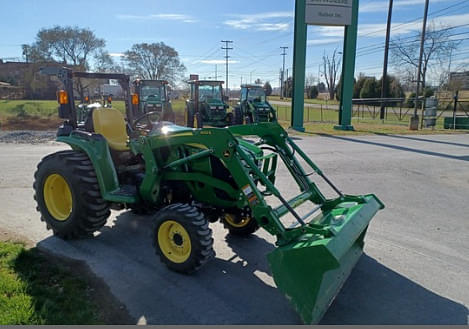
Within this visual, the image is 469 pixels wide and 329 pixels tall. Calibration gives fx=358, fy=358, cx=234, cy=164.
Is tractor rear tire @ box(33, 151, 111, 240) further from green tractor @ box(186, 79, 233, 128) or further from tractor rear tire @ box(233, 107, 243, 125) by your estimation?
tractor rear tire @ box(233, 107, 243, 125)

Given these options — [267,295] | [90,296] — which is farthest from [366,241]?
[90,296]

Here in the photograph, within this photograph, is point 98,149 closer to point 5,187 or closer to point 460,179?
point 5,187

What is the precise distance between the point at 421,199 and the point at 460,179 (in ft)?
7.85

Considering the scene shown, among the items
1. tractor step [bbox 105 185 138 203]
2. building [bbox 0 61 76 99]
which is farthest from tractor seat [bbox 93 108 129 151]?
building [bbox 0 61 76 99]

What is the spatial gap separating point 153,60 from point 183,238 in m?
45.1

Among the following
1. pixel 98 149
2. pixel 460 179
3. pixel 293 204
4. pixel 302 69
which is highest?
pixel 302 69

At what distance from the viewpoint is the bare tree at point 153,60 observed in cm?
4488

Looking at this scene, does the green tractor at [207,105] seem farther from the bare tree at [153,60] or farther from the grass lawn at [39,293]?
the bare tree at [153,60]

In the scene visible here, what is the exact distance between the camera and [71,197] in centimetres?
442

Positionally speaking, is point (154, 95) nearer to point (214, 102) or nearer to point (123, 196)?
point (214, 102)

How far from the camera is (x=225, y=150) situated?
11.8 feet

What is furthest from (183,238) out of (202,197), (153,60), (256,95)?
(153,60)

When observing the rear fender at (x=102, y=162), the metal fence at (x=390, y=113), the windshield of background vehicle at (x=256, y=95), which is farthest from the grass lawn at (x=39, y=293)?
the metal fence at (x=390, y=113)

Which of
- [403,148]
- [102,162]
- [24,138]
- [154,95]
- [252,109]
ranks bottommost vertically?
[403,148]
